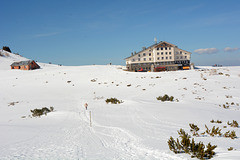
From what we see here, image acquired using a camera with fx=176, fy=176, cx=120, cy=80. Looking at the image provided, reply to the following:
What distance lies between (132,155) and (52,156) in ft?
9.57

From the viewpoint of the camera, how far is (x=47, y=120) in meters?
13.9

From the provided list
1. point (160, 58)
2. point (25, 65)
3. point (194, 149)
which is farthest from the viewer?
point (25, 65)

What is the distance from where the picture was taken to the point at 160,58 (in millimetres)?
55094

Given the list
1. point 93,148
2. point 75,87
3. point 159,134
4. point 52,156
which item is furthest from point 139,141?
point 75,87

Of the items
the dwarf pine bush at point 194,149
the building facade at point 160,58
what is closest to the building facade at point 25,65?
the building facade at point 160,58

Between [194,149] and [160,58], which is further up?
[160,58]

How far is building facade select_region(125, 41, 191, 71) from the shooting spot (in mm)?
55219

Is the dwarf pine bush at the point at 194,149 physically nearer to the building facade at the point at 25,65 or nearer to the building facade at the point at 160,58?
the building facade at the point at 160,58

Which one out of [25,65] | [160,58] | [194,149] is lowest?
[194,149]

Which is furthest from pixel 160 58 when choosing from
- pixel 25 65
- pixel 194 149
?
pixel 194 149

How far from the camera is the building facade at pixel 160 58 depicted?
55219mm

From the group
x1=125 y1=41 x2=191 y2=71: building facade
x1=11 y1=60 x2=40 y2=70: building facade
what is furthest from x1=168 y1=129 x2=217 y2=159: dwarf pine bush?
x1=11 y1=60 x2=40 y2=70: building facade

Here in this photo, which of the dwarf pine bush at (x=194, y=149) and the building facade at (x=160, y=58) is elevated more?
the building facade at (x=160, y=58)

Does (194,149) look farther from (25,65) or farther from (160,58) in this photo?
(25,65)
